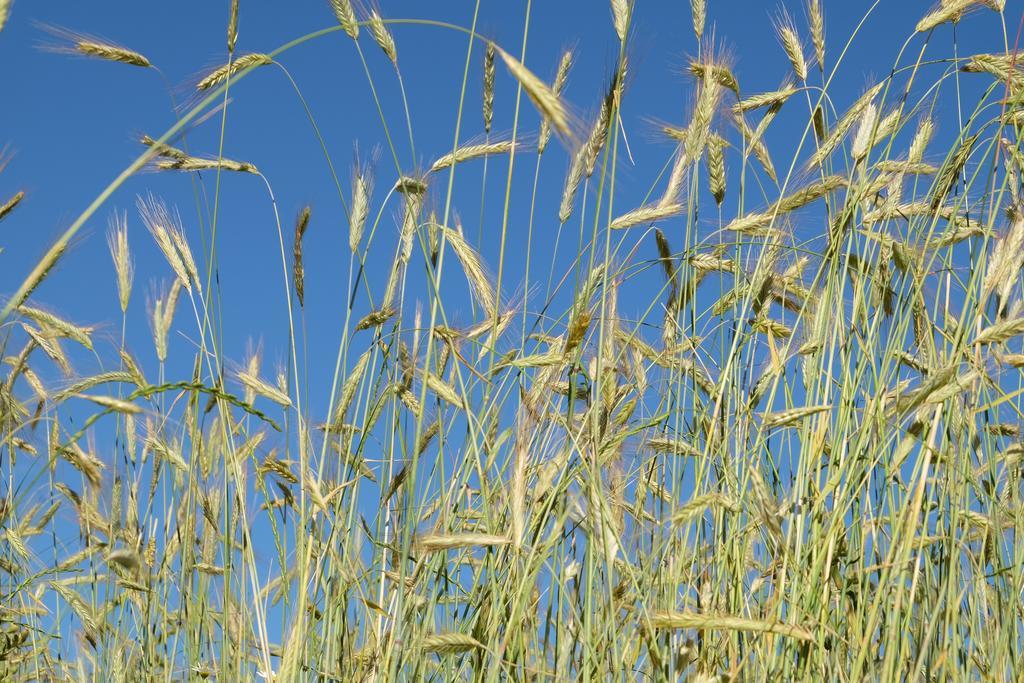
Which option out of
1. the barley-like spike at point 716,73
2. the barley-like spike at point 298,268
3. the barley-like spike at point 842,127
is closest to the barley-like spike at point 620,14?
the barley-like spike at point 716,73

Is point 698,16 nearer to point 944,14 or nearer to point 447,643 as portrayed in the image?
point 944,14

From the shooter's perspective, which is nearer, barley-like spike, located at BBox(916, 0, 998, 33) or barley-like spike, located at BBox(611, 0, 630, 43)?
barley-like spike, located at BBox(611, 0, 630, 43)

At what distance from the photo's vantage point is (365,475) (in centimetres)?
192

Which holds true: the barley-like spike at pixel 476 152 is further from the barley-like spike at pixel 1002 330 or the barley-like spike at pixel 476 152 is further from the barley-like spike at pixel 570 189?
the barley-like spike at pixel 1002 330

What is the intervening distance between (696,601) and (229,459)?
0.97 m

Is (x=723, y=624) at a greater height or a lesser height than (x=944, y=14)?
lesser

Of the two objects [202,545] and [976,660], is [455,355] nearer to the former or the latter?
[202,545]

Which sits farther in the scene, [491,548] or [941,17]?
[941,17]

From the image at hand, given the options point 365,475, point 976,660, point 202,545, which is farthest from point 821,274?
point 202,545

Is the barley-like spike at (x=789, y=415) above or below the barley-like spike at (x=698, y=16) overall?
below

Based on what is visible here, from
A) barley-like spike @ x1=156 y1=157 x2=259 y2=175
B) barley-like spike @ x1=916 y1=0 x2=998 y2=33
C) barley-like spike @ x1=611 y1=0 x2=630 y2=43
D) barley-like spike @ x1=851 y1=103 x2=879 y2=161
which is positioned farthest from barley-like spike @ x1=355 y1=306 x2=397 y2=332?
barley-like spike @ x1=916 y1=0 x2=998 y2=33

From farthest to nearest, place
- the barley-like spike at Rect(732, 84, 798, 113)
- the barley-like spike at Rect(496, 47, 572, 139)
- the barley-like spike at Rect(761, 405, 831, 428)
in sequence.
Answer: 1. the barley-like spike at Rect(732, 84, 798, 113)
2. the barley-like spike at Rect(761, 405, 831, 428)
3. the barley-like spike at Rect(496, 47, 572, 139)

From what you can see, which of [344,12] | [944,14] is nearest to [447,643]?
[344,12]

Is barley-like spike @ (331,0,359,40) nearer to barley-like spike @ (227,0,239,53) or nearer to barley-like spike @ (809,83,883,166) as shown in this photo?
Answer: barley-like spike @ (227,0,239,53)
